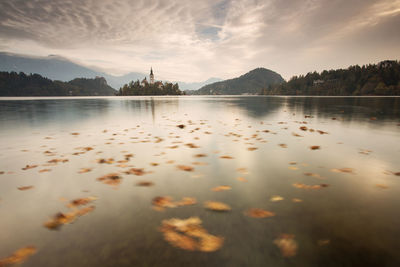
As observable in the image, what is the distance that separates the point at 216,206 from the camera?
2488mm

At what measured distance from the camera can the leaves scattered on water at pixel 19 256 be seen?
1.58 meters

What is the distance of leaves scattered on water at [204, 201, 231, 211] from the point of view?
Answer: 7.94 ft

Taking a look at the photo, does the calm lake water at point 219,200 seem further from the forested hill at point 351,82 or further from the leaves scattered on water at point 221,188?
the forested hill at point 351,82

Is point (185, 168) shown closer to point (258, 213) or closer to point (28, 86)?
point (258, 213)

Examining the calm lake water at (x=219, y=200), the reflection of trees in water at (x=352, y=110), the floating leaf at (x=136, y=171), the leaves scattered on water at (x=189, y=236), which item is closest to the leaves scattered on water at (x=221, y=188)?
the calm lake water at (x=219, y=200)

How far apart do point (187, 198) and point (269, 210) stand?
1.17 m

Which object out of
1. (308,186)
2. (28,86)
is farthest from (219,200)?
(28,86)

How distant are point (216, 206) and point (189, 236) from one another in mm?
669

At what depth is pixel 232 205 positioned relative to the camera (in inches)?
98.4

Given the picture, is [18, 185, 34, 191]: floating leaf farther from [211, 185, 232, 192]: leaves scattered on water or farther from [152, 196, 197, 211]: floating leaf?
[211, 185, 232, 192]: leaves scattered on water

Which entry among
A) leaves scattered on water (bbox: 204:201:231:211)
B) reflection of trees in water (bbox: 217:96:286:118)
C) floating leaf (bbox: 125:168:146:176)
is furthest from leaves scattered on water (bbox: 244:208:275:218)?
reflection of trees in water (bbox: 217:96:286:118)

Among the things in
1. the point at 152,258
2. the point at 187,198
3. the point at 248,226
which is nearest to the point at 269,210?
the point at 248,226

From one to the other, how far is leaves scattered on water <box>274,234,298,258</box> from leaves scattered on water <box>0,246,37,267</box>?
7.83 ft

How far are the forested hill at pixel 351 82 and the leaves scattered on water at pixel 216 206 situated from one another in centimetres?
16248
